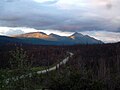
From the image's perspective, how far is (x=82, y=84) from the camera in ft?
139

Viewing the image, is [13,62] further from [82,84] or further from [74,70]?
[74,70]

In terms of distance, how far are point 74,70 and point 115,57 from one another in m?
153

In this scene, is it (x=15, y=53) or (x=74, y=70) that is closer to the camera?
(x=15, y=53)

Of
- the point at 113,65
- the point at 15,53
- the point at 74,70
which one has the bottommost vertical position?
the point at 113,65

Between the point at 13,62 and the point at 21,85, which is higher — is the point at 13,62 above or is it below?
above

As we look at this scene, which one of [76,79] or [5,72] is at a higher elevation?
[5,72]

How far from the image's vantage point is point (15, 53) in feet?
86.8

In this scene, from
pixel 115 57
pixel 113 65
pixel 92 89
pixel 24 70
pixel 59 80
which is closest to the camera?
pixel 24 70

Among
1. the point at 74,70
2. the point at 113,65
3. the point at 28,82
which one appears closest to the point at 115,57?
the point at 113,65

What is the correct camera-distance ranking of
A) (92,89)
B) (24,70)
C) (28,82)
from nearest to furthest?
1. (24,70)
2. (28,82)
3. (92,89)

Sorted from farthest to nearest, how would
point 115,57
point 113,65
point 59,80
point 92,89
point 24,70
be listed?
point 115,57 → point 113,65 → point 59,80 → point 92,89 → point 24,70

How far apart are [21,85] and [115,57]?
6757 inches

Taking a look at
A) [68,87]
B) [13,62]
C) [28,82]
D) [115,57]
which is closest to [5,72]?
[13,62]

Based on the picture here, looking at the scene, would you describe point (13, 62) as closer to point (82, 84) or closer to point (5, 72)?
point (5, 72)
